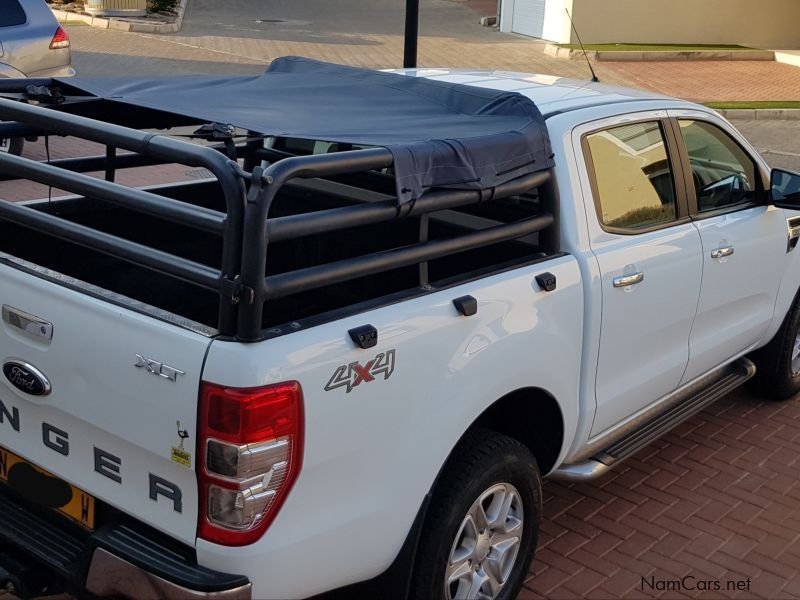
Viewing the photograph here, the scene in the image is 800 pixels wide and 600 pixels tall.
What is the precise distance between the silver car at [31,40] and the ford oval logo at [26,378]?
786cm

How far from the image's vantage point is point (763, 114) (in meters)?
16.1

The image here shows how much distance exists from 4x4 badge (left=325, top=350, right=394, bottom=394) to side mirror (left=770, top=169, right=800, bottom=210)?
2862mm

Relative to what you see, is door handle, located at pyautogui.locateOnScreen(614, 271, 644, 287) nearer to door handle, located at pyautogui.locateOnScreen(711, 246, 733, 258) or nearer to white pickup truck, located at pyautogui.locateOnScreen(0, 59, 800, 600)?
white pickup truck, located at pyautogui.locateOnScreen(0, 59, 800, 600)

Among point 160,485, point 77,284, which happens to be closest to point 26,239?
point 77,284

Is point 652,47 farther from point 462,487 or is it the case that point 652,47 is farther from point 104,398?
point 104,398

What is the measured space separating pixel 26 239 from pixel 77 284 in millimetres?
1079

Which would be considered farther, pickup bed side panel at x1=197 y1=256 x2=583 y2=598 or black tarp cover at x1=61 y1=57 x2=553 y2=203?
black tarp cover at x1=61 y1=57 x2=553 y2=203

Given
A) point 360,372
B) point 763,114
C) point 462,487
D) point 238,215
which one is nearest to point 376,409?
point 360,372

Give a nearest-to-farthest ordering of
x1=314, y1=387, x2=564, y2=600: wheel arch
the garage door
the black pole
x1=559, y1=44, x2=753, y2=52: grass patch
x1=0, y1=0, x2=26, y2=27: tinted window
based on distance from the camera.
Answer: x1=314, y1=387, x2=564, y2=600: wheel arch
the black pole
x1=0, y1=0, x2=26, y2=27: tinted window
x1=559, y1=44, x2=753, y2=52: grass patch
the garage door

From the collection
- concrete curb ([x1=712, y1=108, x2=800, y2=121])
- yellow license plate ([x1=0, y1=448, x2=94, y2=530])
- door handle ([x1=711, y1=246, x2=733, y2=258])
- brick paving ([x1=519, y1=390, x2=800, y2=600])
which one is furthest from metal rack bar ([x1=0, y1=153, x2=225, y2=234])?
concrete curb ([x1=712, y1=108, x2=800, y2=121])

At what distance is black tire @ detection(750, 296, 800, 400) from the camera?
19.1ft

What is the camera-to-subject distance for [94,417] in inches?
120

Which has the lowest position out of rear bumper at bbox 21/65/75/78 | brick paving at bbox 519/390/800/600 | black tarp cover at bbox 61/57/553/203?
brick paving at bbox 519/390/800/600

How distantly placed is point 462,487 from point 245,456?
94 centimetres
